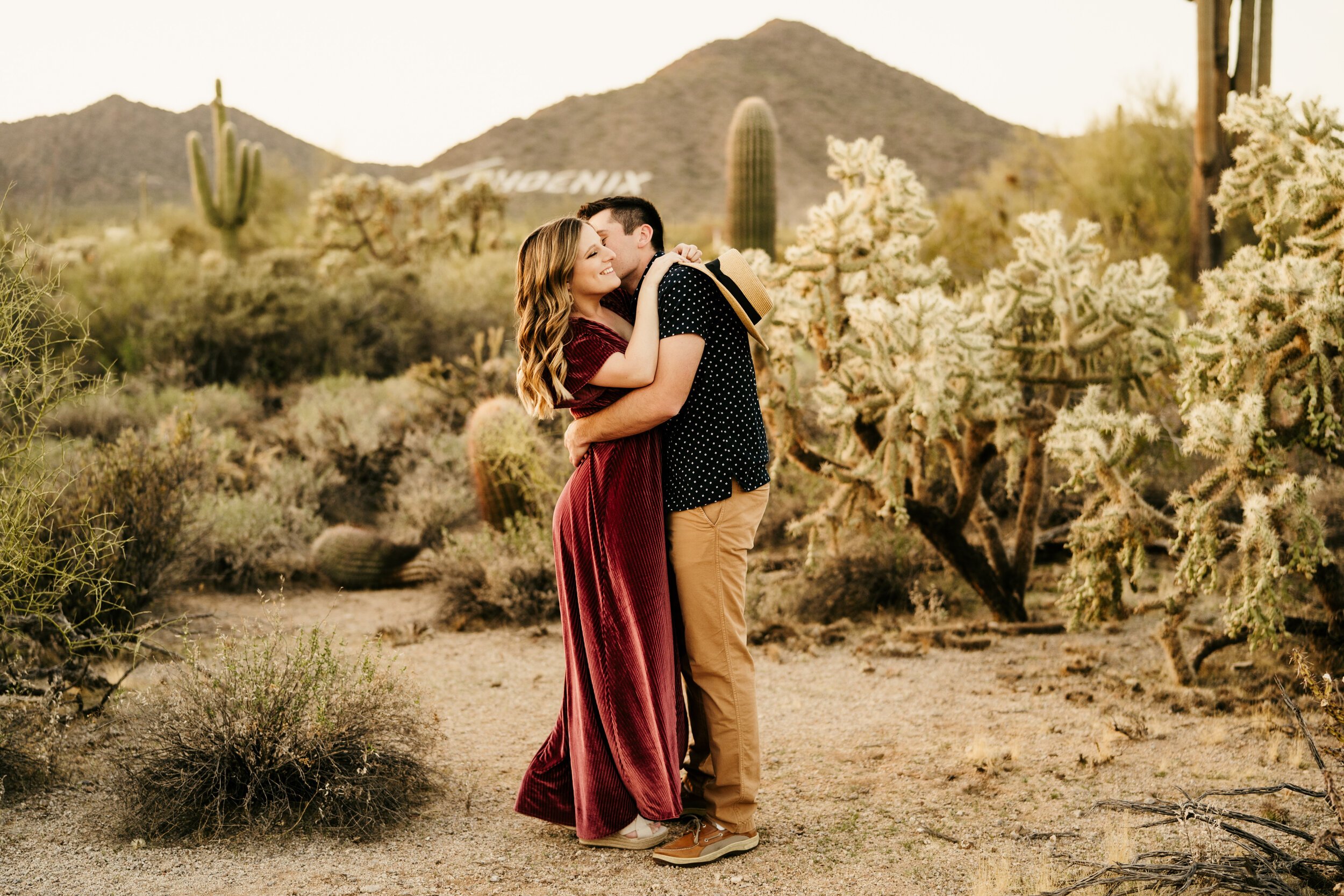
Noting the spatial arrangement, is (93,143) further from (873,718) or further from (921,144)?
(873,718)

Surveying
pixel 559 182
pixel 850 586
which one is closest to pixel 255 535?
pixel 850 586

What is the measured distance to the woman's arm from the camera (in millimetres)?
3295

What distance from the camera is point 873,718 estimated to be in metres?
4.96

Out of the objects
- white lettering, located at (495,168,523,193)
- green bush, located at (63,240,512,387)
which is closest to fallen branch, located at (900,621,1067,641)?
green bush, located at (63,240,512,387)

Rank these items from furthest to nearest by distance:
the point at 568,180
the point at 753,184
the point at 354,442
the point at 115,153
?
the point at 568,180 < the point at 115,153 < the point at 753,184 < the point at 354,442

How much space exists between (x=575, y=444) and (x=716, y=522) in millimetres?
521

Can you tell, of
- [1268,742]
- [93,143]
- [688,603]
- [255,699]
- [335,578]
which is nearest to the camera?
[688,603]

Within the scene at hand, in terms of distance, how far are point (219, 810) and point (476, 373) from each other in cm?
739

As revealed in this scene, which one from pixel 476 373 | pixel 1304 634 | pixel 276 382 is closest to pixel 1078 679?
pixel 1304 634

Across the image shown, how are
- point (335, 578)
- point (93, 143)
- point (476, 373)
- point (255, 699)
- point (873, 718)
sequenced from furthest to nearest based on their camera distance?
point (93, 143)
point (476, 373)
point (335, 578)
point (873, 718)
point (255, 699)

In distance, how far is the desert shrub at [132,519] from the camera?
5746mm

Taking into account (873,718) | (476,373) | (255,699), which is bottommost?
(873,718)

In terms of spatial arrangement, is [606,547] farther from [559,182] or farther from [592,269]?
[559,182]

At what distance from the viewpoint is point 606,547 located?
343 cm
